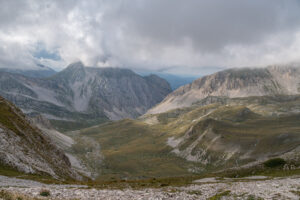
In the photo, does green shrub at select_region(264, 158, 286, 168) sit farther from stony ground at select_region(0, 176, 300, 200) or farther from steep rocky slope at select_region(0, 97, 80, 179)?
steep rocky slope at select_region(0, 97, 80, 179)

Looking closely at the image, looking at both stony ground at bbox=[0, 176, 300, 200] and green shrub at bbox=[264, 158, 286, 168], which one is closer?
stony ground at bbox=[0, 176, 300, 200]

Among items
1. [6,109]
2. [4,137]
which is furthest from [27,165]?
[6,109]

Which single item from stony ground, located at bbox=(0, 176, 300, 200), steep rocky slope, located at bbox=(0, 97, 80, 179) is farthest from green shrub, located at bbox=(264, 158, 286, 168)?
steep rocky slope, located at bbox=(0, 97, 80, 179)

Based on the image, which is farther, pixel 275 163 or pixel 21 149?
pixel 275 163

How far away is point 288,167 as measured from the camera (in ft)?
→ 191

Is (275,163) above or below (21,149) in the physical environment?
below

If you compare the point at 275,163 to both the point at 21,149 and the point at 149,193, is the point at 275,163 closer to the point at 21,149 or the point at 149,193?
the point at 149,193

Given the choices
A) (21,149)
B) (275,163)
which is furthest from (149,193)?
(275,163)

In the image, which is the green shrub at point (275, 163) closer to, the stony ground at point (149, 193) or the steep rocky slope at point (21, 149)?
the stony ground at point (149, 193)

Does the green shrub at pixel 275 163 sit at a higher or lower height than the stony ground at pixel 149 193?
lower

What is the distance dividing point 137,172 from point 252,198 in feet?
462

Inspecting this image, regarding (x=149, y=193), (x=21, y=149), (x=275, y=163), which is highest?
(x=21, y=149)

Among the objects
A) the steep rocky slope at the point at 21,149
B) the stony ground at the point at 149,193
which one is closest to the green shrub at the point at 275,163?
the stony ground at the point at 149,193

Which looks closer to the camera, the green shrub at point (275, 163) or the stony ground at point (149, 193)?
the stony ground at point (149, 193)
